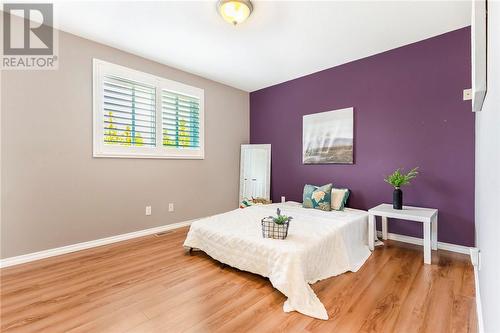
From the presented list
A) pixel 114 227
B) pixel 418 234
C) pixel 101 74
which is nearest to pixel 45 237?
pixel 114 227

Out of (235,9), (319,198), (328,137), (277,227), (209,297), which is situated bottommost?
(209,297)

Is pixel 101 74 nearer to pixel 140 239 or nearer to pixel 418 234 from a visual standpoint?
pixel 140 239

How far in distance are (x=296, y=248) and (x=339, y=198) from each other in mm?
1625

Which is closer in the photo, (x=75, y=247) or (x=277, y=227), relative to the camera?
(x=277, y=227)

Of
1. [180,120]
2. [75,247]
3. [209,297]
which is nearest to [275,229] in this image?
[209,297]

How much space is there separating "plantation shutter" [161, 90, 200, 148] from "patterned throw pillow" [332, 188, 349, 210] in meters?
2.39

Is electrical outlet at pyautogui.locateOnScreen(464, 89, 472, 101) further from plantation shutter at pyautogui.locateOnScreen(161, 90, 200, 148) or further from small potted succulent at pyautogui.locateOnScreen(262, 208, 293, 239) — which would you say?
plantation shutter at pyautogui.locateOnScreen(161, 90, 200, 148)

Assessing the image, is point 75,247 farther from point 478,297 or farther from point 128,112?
point 478,297

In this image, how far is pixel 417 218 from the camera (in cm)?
239

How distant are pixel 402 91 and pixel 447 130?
0.72 meters

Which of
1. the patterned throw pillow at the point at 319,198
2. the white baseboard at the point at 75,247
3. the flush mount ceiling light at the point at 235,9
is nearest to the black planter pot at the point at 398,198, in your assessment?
the patterned throw pillow at the point at 319,198

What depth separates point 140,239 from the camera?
3.20 meters

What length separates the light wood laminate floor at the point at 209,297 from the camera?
1530 mm

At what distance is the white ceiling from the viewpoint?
7.55 feet
